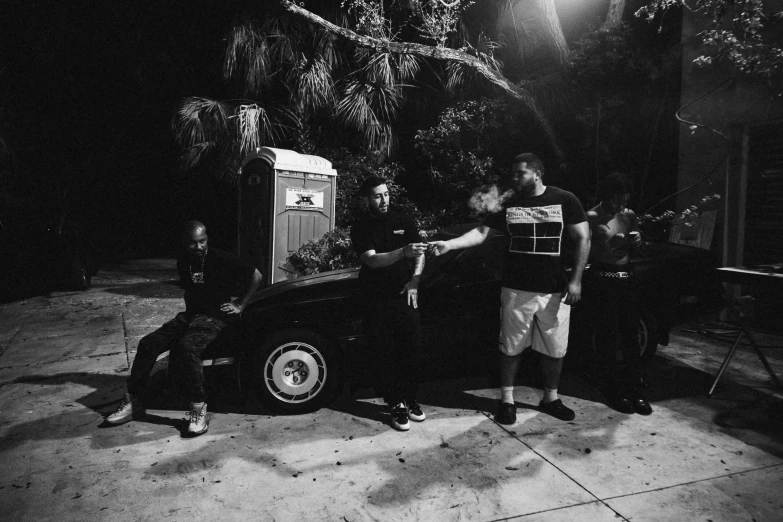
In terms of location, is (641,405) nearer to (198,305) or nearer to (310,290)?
(310,290)

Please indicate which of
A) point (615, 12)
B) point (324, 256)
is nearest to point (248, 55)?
point (324, 256)

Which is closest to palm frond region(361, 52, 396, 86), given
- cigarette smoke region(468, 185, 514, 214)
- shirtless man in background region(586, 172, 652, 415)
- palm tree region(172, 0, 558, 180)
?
palm tree region(172, 0, 558, 180)

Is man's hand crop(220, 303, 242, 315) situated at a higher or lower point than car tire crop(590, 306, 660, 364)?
higher

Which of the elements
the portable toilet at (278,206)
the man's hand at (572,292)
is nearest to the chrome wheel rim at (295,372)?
the man's hand at (572,292)

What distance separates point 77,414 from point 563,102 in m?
8.21

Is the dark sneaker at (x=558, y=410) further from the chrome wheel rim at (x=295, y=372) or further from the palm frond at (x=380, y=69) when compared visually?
the palm frond at (x=380, y=69)

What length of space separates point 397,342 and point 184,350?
1490 mm

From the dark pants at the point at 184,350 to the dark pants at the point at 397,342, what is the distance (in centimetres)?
117

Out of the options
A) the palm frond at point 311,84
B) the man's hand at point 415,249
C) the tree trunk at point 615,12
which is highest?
the tree trunk at point 615,12

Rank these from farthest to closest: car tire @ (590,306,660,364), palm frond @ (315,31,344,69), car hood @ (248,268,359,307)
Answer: palm frond @ (315,31,344,69), car tire @ (590,306,660,364), car hood @ (248,268,359,307)

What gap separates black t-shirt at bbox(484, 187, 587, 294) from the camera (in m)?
3.89

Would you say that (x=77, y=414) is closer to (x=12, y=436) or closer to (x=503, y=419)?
(x=12, y=436)

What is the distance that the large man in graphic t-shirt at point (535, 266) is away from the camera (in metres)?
3.88

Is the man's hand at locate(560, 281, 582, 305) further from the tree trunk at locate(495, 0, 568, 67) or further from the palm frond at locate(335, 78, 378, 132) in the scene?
the palm frond at locate(335, 78, 378, 132)
